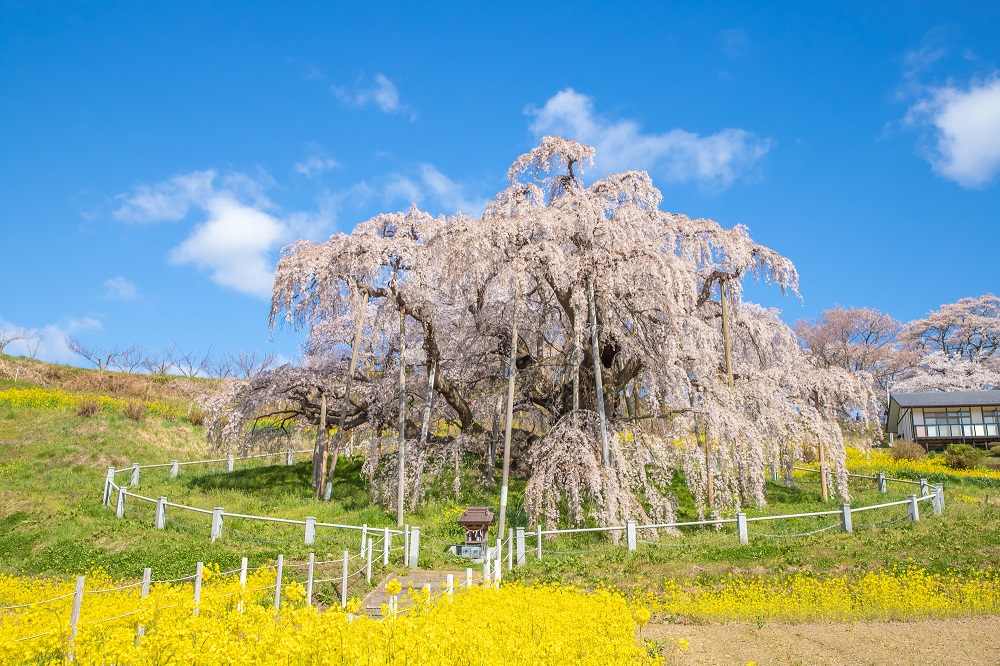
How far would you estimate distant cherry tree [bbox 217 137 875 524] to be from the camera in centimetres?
1808

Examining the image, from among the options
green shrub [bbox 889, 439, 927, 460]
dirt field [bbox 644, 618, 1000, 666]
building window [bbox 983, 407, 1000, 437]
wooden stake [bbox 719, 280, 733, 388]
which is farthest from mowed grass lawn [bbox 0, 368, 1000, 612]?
building window [bbox 983, 407, 1000, 437]

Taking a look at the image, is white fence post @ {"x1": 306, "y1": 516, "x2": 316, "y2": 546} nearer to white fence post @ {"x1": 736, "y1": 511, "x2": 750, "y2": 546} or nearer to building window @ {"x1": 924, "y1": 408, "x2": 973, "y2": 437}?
white fence post @ {"x1": 736, "y1": 511, "x2": 750, "y2": 546}

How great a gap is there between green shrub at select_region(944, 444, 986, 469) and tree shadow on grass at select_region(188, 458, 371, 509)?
89.6ft

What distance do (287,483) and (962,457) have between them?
30.1 metres

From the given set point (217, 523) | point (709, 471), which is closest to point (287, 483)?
point (217, 523)

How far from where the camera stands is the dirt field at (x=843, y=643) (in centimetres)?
843

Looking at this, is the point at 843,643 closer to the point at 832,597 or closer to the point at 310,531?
the point at 832,597

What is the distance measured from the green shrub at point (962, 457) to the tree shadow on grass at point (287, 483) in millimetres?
27318

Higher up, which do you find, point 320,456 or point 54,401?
point 54,401

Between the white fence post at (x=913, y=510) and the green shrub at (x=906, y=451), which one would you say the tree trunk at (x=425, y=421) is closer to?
the white fence post at (x=913, y=510)

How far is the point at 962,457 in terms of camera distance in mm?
31359

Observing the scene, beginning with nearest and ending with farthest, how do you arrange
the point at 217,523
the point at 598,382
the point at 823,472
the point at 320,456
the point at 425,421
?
the point at 217,523 < the point at 598,382 < the point at 823,472 < the point at 425,421 < the point at 320,456

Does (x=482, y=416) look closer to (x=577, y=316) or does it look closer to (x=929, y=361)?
(x=577, y=316)

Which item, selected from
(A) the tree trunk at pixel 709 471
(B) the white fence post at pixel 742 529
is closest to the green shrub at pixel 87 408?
(A) the tree trunk at pixel 709 471
